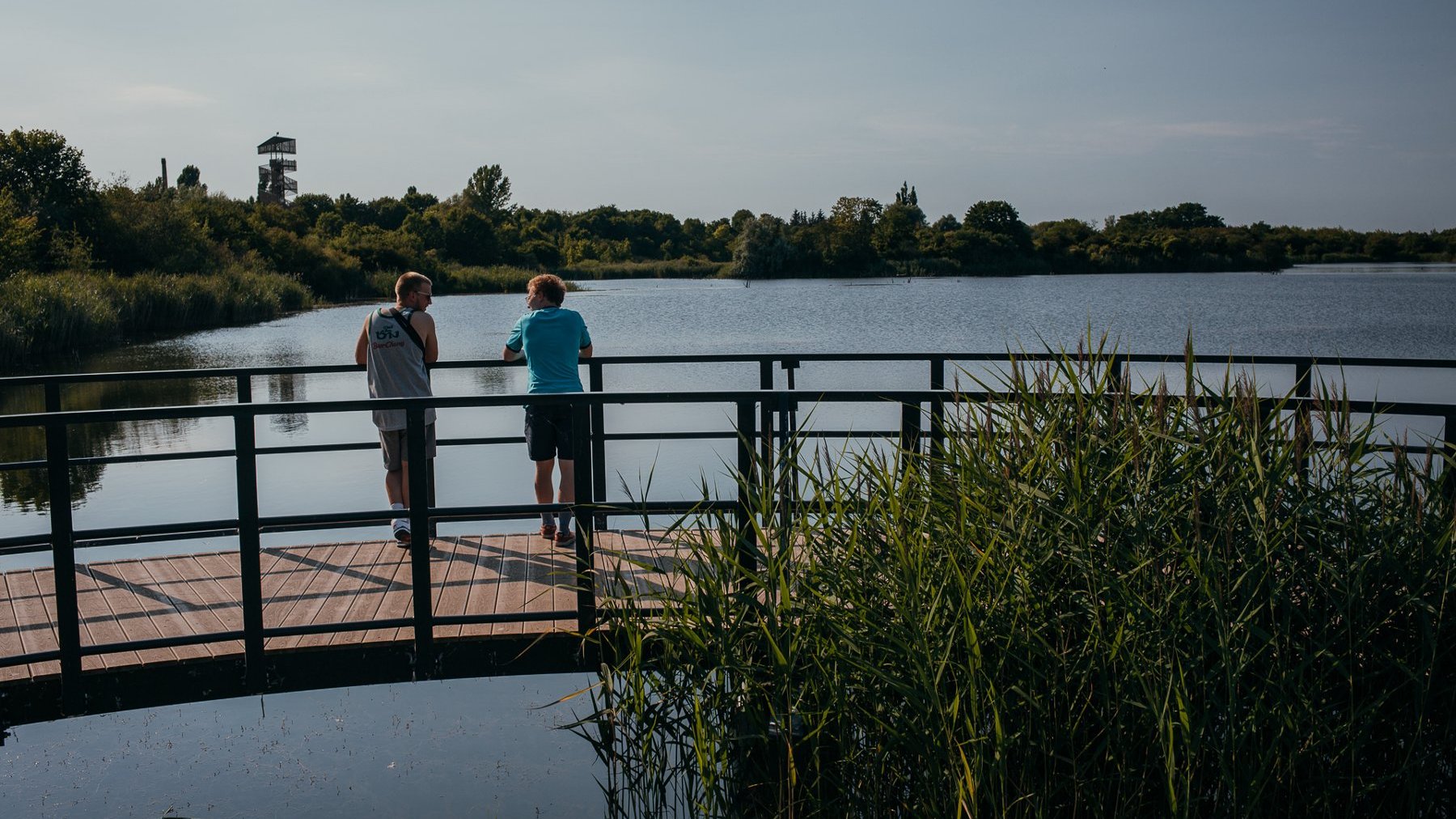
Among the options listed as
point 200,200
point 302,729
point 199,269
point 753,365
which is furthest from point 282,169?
point 302,729

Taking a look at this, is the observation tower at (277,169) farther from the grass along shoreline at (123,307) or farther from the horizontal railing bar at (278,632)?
→ the horizontal railing bar at (278,632)

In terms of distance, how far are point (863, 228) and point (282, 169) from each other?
58125 millimetres

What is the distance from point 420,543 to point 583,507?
718 millimetres


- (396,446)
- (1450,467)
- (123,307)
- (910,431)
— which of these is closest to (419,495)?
(910,431)

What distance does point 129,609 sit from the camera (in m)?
5.27

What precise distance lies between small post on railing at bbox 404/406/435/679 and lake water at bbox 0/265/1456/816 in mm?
721

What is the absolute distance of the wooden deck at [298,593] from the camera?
4844 millimetres

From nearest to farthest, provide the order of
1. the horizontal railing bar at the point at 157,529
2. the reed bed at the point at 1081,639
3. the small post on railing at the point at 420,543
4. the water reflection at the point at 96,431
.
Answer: the reed bed at the point at 1081,639
the small post on railing at the point at 420,543
the horizontal railing bar at the point at 157,529
the water reflection at the point at 96,431

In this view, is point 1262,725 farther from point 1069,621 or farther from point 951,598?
point 951,598

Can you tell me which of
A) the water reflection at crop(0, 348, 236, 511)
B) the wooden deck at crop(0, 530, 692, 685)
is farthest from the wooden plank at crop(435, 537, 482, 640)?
the water reflection at crop(0, 348, 236, 511)

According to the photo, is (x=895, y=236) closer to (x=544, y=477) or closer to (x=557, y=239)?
(x=557, y=239)

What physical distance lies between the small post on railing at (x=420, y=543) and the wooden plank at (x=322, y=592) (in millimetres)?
411

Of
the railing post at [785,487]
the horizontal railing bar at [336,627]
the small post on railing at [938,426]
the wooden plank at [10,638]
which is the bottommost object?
the wooden plank at [10,638]

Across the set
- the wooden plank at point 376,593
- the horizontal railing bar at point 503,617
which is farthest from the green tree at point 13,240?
the horizontal railing bar at point 503,617
